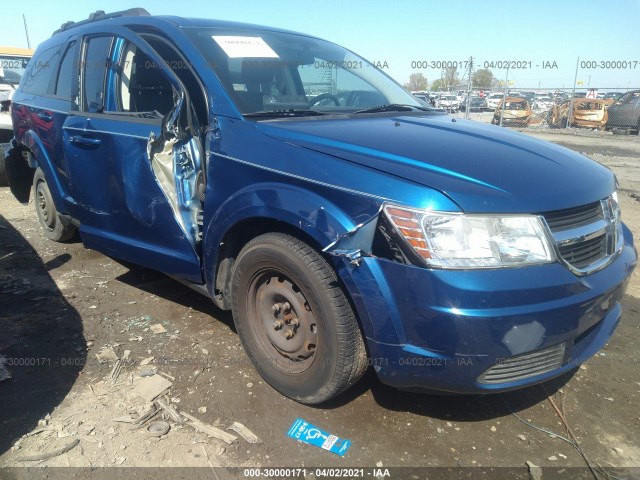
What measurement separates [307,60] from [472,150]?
5.27 feet

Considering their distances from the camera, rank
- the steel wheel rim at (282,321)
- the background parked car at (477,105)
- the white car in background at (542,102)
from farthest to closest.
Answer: the background parked car at (477,105), the white car in background at (542,102), the steel wheel rim at (282,321)

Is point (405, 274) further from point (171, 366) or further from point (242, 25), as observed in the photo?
point (242, 25)

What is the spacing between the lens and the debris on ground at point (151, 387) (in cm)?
273

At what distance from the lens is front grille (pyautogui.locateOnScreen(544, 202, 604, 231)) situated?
2143mm

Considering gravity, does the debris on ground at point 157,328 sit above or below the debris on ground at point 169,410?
above

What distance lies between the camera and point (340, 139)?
7.85ft

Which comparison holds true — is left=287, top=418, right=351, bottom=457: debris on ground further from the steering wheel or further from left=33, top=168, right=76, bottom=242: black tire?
left=33, top=168, right=76, bottom=242: black tire

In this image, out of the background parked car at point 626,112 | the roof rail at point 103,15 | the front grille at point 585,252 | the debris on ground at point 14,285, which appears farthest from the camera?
the background parked car at point 626,112

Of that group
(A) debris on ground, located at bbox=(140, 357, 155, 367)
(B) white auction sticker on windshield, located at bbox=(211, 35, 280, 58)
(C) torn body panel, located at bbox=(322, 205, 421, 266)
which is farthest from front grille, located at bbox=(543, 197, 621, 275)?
(A) debris on ground, located at bbox=(140, 357, 155, 367)

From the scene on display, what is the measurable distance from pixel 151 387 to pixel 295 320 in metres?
0.93

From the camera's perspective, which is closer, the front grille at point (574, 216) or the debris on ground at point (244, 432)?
the front grille at point (574, 216)

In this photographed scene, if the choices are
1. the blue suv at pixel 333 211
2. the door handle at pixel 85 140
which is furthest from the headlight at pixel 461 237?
the door handle at pixel 85 140

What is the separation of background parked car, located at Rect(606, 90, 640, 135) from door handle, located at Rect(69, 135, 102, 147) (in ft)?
64.7

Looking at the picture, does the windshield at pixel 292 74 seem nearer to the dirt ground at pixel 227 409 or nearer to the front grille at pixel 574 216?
the front grille at pixel 574 216
